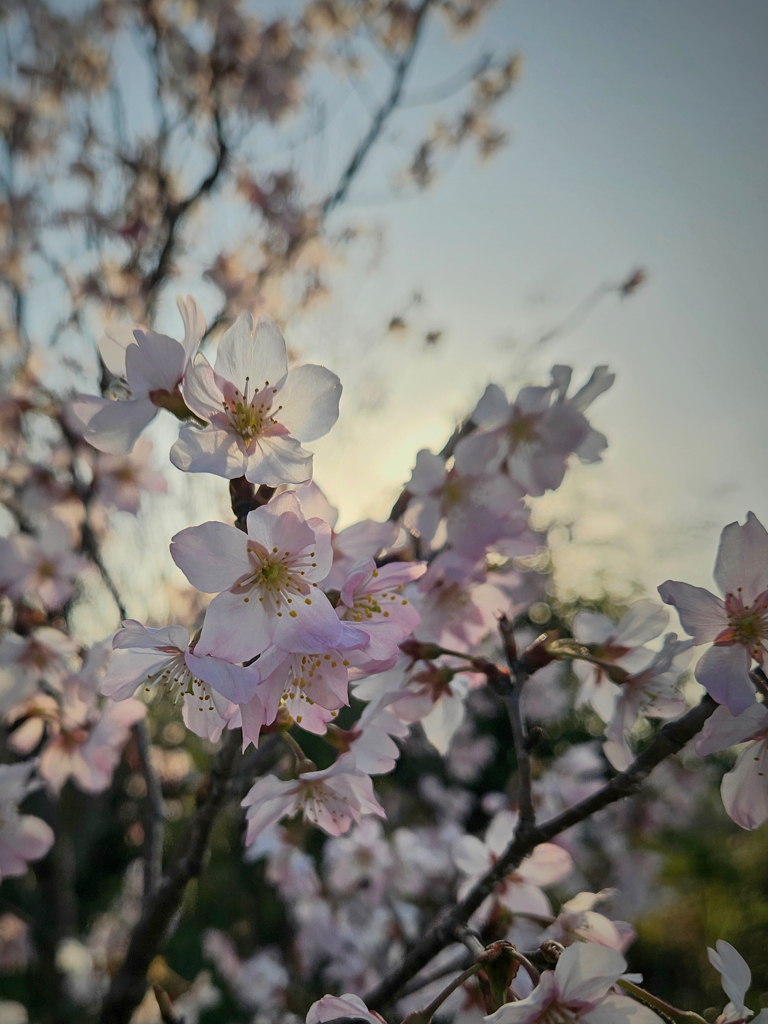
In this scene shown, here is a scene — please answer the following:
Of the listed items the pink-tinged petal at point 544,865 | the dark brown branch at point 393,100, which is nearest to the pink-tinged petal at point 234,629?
the pink-tinged petal at point 544,865

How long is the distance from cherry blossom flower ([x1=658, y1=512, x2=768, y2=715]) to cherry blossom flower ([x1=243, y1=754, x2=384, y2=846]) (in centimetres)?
41

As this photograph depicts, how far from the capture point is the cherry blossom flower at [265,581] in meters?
0.58

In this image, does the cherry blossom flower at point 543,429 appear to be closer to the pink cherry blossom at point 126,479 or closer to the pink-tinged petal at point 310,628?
the pink-tinged petal at point 310,628

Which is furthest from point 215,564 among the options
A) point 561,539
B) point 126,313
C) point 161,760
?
point 561,539

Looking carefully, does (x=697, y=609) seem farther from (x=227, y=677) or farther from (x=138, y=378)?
(x=138, y=378)

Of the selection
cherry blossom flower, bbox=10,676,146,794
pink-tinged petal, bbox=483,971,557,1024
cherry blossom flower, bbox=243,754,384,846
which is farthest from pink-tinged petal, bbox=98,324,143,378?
pink-tinged petal, bbox=483,971,557,1024

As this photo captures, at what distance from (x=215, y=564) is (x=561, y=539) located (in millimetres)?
4481

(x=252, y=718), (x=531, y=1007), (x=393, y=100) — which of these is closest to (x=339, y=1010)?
(x=531, y=1007)

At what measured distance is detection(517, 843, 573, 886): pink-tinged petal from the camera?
945mm

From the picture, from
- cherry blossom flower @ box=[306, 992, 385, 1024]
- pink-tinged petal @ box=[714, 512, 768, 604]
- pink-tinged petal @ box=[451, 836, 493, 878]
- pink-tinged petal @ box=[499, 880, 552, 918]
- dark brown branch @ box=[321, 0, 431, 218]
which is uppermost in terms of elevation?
dark brown branch @ box=[321, 0, 431, 218]

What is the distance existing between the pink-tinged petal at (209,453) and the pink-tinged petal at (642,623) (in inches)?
22.8

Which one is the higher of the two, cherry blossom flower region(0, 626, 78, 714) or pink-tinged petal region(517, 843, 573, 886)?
cherry blossom flower region(0, 626, 78, 714)

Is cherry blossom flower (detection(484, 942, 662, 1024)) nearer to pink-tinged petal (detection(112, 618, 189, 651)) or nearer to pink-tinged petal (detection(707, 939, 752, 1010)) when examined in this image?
pink-tinged petal (detection(707, 939, 752, 1010))

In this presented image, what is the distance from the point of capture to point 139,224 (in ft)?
10.7
